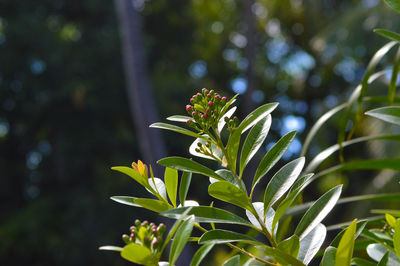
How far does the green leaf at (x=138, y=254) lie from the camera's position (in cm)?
20

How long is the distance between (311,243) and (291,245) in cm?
3

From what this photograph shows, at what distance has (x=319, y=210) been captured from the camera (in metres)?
0.26

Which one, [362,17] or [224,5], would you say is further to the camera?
[224,5]

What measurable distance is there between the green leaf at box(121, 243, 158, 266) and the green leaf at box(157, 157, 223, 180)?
57 mm

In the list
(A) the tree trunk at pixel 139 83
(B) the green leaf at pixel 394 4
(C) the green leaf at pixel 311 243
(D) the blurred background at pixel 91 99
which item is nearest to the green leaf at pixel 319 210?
(C) the green leaf at pixel 311 243

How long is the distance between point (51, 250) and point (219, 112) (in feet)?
17.5

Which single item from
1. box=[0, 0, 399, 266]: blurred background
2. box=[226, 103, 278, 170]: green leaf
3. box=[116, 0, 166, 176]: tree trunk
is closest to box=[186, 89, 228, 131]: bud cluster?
box=[226, 103, 278, 170]: green leaf

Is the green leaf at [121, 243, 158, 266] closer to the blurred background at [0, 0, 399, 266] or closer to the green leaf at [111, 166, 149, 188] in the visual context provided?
the green leaf at [111, 166, 149, 188]

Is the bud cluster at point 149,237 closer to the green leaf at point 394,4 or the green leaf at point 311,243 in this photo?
the green leaf at point 311,243

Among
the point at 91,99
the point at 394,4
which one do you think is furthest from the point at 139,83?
the point at 394,4

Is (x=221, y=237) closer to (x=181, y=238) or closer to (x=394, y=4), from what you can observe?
(x=181, y=238)

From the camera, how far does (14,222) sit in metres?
5.29

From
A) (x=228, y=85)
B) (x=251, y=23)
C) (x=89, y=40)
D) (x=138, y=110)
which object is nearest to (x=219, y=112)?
(x=138, y=110)

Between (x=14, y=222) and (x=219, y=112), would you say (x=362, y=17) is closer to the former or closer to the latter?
(x=14, y=222)
